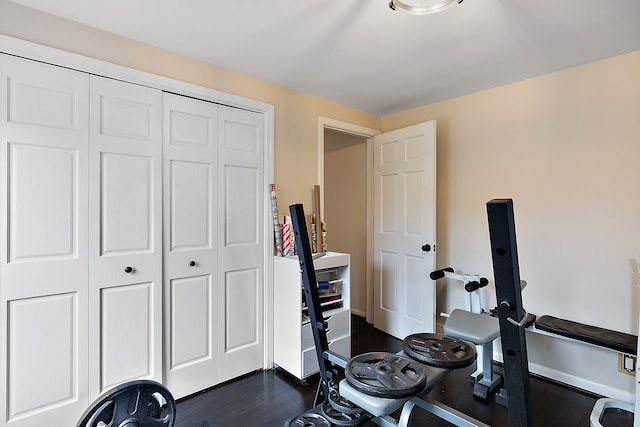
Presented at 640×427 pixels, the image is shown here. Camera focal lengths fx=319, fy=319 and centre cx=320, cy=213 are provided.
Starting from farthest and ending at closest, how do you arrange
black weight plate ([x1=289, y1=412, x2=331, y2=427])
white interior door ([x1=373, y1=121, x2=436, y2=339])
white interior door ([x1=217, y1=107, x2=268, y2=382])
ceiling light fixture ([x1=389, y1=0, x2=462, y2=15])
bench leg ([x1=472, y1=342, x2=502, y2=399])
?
white interior door ([x1=373, y1=121, x2=436, y2=339])
white interior door ([x1=217, y1=107, x2=268, y2=382])
bench leg ([x1=472, y1=342, x2=502, y2=399])
black weight plate ([x1=289, y1=412, x2=331, y2=427])
ceiling light fixture ([x1=389, y1=0, x2=462, y2=15])

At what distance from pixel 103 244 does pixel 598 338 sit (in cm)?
294

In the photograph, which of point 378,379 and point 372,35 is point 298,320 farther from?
point 372,35

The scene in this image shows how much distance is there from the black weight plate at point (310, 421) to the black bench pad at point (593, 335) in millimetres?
1484

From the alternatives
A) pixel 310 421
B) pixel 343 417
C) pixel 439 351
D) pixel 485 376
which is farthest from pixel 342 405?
pixel 485 376

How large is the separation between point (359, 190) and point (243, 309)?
78.7 inches

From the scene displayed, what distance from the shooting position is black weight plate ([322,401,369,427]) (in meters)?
1.57

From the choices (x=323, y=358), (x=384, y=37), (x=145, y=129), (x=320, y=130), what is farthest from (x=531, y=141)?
(x=145, y=129)

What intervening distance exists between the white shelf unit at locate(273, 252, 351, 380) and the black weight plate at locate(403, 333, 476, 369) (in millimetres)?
776

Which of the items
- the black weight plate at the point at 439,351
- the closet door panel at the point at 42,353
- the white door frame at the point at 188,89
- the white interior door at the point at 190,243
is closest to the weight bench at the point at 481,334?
the black weight plate at the point at 439,351

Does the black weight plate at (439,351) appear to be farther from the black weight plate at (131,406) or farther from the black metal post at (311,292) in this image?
the black weight plate at (131,406)

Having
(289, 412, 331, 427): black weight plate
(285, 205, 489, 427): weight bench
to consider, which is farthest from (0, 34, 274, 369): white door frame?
(289, 412, 331, 427): black weight plate

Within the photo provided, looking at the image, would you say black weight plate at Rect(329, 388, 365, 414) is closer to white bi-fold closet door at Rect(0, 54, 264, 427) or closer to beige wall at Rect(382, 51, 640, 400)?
white bi-fold closet door at Rect(0, 54, 264, 427)

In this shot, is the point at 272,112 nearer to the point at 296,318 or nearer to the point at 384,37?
the point at 384,37

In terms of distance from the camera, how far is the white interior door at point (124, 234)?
6.20ft
